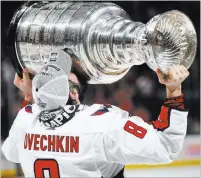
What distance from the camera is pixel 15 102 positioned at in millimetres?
5699

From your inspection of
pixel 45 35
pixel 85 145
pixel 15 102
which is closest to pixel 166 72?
pixel 85 145

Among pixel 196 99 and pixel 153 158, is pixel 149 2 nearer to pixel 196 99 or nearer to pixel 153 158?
pixel 196 99

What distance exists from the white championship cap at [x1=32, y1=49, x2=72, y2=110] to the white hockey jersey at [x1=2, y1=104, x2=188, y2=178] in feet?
0.11

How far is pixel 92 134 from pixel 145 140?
180 mm

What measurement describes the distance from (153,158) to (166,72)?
29 centimetres

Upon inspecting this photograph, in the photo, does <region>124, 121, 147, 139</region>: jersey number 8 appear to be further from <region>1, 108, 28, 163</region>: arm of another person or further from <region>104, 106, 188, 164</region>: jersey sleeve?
<region>1, 108, 28, 163</region>: arm of another person

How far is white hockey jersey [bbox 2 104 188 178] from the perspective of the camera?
201cm

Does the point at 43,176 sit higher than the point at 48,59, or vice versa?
the point at 48,59

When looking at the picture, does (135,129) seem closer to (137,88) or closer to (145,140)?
(145,140)

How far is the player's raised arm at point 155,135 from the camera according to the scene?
6.57ft

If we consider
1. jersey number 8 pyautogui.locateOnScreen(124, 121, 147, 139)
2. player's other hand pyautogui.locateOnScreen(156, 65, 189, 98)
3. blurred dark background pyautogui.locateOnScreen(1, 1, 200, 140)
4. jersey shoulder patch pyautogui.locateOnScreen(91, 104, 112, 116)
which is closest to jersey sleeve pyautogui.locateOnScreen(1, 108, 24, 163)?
jersey shoulder patch pyautogui.locateOnScreen(91, 104, 112, 116)

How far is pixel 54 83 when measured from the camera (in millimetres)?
2123

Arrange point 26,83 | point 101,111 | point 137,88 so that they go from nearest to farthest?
point 101,111 → point 26,83 → point 137,88

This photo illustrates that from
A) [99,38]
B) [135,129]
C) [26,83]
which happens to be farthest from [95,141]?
[26,83]
